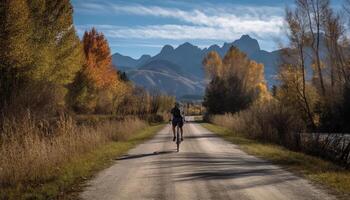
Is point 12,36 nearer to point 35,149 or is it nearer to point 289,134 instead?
point 35,149

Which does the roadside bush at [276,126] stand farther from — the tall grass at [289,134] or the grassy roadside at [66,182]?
the grassy roadside at [66,182]

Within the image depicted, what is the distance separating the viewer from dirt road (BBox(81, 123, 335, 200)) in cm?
1023

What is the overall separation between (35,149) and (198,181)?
5.03 m

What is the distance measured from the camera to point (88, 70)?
61000 mm

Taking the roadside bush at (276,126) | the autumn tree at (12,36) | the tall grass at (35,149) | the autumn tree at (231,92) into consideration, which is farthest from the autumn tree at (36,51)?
the autumn tree at (231,92)

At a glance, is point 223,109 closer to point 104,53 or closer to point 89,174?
point 104,53

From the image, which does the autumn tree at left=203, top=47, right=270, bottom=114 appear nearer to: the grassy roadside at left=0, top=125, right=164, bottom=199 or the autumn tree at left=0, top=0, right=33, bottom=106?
the autumn tree at left=0, top=0, right=33, bottom=106

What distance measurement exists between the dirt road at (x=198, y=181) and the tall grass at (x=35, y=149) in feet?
5.33

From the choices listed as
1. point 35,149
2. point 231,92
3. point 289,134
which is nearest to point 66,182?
point 35,149

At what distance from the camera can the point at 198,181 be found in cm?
1193

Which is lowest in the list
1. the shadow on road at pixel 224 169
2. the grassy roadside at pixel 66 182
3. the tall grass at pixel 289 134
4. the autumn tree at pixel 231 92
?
the grassy roadside at pixel 66 182

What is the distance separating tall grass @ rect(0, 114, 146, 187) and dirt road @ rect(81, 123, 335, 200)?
1.62m

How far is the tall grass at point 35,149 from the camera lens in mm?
12609

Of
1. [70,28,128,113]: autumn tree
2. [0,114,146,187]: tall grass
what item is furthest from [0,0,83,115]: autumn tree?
[70,28,128,113]: autumn tree
